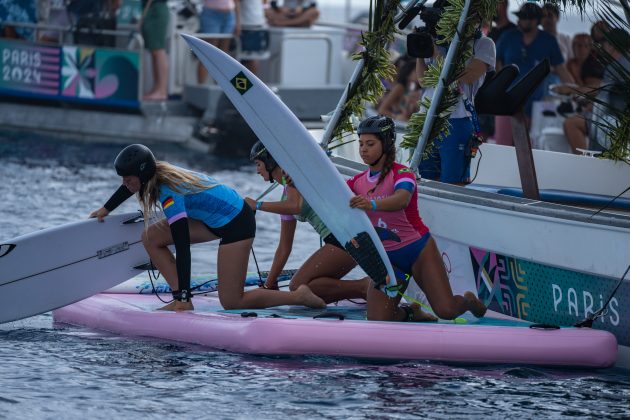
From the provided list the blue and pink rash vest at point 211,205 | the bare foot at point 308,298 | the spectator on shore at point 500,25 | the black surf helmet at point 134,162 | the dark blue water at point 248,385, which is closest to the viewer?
the dark blue water at point 248,385

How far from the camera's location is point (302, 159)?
8883 mm

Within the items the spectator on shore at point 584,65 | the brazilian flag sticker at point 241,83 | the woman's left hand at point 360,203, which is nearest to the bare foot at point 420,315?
the woman's left hand at point 360,203

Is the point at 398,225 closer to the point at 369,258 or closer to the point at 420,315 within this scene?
the point at 369,258

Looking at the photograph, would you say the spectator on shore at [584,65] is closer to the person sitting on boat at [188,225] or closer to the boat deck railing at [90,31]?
the boat deck railing at [90,31]

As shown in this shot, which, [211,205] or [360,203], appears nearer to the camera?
[360,203]

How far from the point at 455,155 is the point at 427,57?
2.33 ft

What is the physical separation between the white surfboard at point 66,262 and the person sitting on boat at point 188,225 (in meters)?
0.36

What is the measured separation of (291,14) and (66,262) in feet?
41.4

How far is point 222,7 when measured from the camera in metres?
19.2

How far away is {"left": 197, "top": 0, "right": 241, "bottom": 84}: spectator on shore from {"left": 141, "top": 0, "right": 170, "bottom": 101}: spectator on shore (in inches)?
21.2

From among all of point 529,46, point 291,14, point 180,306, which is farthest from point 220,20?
point 180,306

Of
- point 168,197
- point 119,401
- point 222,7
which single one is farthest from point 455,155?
point 222,7

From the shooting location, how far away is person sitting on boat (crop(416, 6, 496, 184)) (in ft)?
31.9

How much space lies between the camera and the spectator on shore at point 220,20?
63.1 feet
